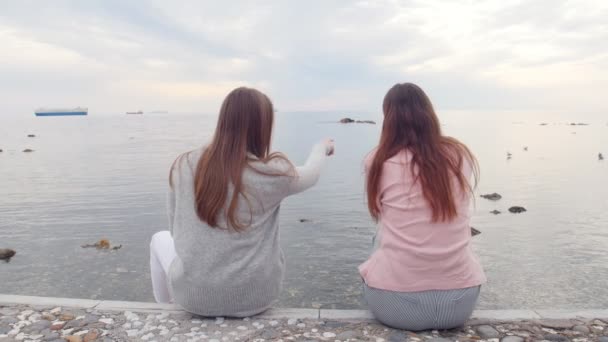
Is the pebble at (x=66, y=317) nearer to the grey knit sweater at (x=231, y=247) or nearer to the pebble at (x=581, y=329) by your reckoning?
the grey knit sweater at (x=231, y=247)

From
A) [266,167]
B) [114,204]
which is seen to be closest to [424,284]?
[266,167]

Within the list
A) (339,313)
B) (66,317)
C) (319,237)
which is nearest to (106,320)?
(66,317)

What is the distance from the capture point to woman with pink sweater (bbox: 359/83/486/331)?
4.70 meters

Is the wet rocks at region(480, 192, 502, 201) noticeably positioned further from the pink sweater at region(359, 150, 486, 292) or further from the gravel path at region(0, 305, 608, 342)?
the pink sweater at region(359, 150, 486, 292)

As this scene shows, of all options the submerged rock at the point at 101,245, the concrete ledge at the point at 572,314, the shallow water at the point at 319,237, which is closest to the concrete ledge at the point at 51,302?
the shallow water at the point at 319,237

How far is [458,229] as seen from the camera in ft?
15.7

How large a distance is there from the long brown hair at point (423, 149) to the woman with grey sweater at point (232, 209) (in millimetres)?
786

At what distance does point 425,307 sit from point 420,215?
1.00m

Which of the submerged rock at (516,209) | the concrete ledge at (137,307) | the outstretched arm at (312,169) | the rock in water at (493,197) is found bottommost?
the submerged rock at (516,209)

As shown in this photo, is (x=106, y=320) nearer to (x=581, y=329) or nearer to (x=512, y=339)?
(x=512, y=339)

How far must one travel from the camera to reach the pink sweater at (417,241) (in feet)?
15.6

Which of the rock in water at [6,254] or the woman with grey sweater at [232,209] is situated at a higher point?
the woman with grey sweater at [232,209]

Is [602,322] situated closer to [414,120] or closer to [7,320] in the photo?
[414,120]

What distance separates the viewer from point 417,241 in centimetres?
477
